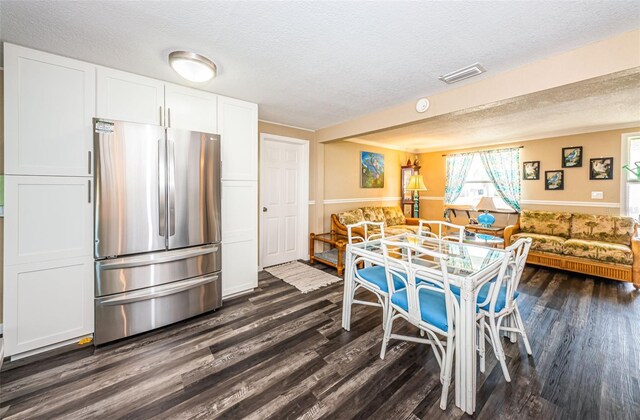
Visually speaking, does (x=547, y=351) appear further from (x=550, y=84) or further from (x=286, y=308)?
(x=286, y=308)

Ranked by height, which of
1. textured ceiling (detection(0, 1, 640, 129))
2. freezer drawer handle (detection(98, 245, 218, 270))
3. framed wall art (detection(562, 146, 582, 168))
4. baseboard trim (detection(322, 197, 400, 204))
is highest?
textured ceiling (detection(0, 1, 640, 129))

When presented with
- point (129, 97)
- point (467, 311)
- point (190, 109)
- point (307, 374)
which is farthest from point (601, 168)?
point (129, 97)

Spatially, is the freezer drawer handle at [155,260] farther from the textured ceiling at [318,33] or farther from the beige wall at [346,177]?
the beige wall at [346,177]

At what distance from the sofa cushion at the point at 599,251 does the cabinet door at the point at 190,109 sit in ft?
17.7

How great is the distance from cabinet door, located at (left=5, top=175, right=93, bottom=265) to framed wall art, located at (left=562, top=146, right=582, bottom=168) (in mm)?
7001

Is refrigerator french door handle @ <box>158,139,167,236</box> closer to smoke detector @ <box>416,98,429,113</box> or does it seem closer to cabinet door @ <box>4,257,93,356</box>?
cabinet door @ <box>4,257,93,356</box>

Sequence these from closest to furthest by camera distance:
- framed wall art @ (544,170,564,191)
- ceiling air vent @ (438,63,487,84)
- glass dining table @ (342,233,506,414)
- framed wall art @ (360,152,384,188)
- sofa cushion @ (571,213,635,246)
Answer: glass dining table @ (342,233,506,414) < ceiling air vent @ (438,63,487,84) < sofa cushion @ (571,213,635,246) < framed wall art @ (544,170,564,191) < framed wall art @ (360,152,384,188)

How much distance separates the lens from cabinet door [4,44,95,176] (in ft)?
6.16

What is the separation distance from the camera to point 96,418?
1.47 meters

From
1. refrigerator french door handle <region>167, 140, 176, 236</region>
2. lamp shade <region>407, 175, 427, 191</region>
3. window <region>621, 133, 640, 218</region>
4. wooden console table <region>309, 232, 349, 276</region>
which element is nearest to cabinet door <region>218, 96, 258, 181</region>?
refrigerator french door handle <region>167, 140, 176, 236</region>

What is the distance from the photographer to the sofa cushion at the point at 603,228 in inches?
149

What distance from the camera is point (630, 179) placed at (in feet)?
13.3

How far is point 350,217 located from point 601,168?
4356mm

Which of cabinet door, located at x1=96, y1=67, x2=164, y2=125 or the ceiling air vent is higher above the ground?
the ceiling air vent
